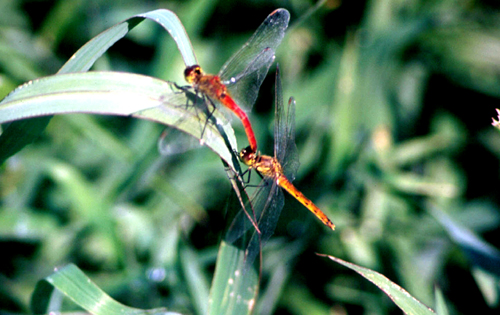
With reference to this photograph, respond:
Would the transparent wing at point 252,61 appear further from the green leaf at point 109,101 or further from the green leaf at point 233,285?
the green leaf at point 233,285

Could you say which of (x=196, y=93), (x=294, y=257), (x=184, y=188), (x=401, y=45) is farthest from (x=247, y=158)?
(x=401, y=45)

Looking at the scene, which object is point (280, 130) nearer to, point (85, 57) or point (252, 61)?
point (252, 61)

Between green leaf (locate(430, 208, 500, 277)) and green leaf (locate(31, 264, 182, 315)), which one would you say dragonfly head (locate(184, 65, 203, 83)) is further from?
green leaf (locate(430, 208, 500, 277))

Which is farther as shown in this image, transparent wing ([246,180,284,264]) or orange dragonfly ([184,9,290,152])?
orange dragonfly ([184,9,290,152])

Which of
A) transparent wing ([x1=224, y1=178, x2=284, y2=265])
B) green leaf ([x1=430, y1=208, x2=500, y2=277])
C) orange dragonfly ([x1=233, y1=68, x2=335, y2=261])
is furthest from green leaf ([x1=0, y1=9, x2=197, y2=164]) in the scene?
green leaf ([x1=430, y1=208, x2=500, y2=277])

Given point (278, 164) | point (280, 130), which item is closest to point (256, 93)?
point (280, 130)

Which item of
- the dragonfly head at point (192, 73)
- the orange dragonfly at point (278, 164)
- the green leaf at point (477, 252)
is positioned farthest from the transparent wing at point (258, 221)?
the green leaf at point (477, 252)
